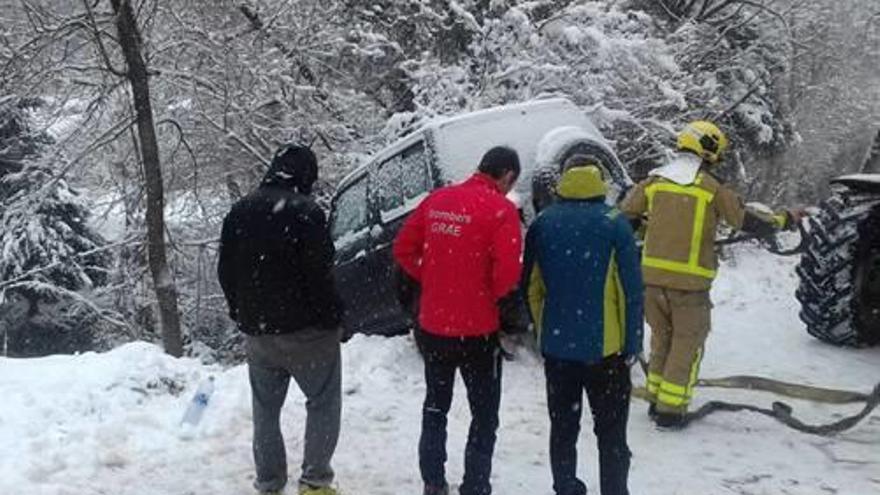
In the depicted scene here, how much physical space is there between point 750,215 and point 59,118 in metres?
8.01

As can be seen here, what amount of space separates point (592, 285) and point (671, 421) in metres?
1.87

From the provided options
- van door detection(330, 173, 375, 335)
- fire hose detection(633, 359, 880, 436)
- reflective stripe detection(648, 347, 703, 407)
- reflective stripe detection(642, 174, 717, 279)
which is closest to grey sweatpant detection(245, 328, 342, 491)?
reflective stripe detection(648, 347, 703, 407)

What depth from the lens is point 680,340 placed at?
5.94 meters

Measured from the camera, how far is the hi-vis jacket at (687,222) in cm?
588

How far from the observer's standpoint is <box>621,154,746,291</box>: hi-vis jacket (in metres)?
5.88

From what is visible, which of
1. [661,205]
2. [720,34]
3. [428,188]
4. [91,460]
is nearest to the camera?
[91,460]

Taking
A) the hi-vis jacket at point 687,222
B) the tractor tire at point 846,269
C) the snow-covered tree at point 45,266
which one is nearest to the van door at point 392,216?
the hi-vis jacket at point 687,222

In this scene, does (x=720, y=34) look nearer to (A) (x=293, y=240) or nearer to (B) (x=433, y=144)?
(B) (x=433, y=144)

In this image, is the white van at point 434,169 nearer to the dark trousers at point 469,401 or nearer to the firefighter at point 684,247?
the firefighter at point 684,247

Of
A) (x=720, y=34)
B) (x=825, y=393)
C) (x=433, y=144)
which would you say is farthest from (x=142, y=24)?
(x=720, y=34)

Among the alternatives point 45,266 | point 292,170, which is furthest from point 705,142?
point 45,266

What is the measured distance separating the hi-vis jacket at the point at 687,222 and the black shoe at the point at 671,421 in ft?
2.52

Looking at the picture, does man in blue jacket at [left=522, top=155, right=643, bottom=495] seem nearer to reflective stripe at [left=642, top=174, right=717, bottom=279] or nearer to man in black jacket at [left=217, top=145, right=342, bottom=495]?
man in black jacket at [left=217, top=145, right=342, bottom=495]

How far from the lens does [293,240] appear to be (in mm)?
4590
